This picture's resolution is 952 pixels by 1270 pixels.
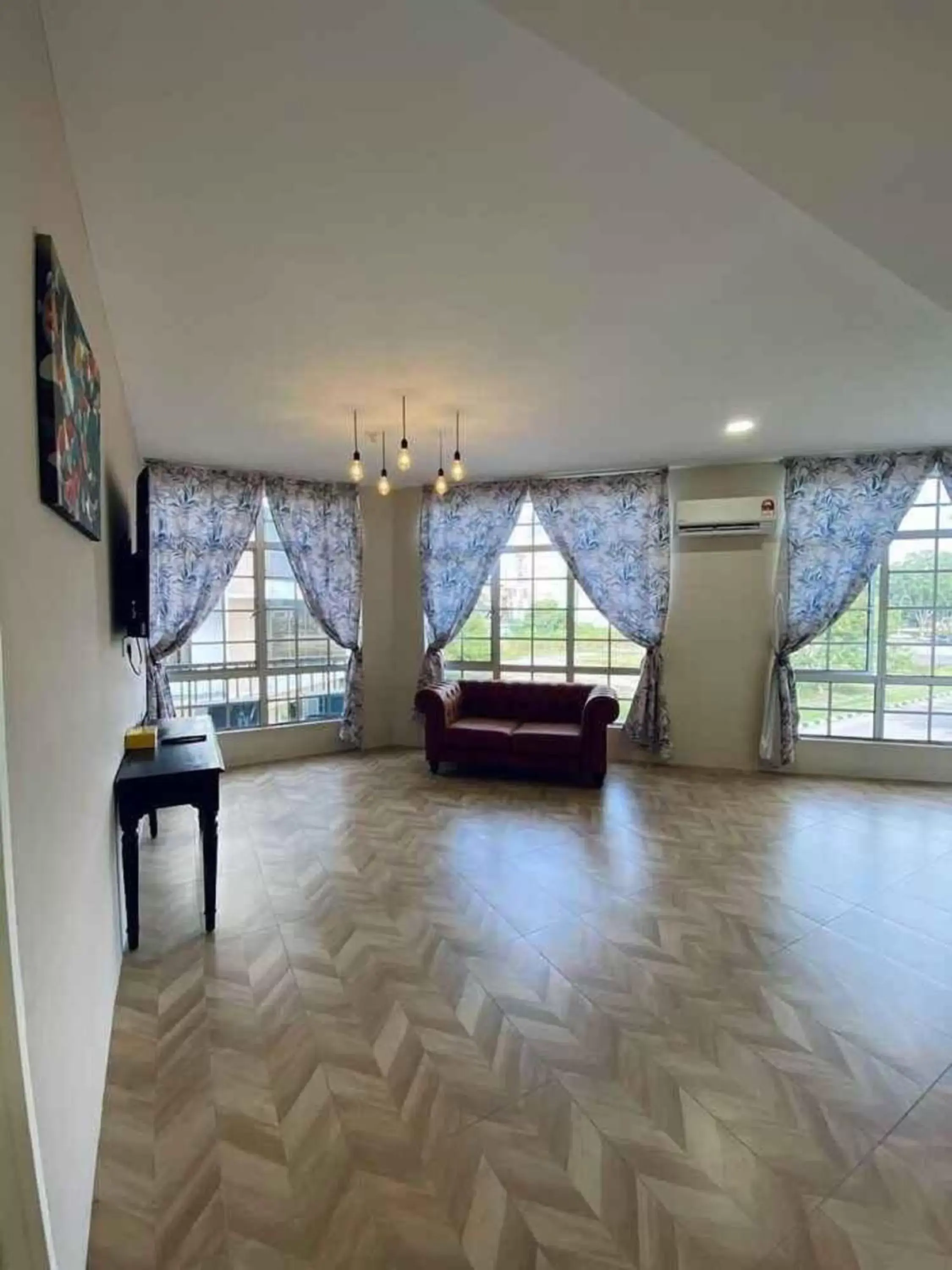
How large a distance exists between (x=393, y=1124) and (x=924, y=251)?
2831 mm

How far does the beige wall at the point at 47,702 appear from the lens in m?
1.07

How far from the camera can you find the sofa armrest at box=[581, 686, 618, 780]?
16.0 ft

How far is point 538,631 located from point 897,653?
311 centimetres

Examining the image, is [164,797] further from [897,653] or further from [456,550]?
[897,653]

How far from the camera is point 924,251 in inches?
63.6

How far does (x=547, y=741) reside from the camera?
16.3 ft

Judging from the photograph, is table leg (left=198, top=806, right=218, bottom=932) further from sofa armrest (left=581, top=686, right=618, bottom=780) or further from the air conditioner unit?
the air conditioner unit

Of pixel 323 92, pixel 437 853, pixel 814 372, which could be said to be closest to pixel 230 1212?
pixel 437 853

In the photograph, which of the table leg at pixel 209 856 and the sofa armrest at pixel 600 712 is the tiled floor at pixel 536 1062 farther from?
the sofa armrest at pixel 600 712

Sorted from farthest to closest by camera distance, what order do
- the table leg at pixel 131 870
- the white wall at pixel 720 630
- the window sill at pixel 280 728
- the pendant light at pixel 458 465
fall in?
the window sill at pixel 280 728, the white wall at pixel 720 630, the pendant light at pixel 458 465, the table leg at pixel 131 870

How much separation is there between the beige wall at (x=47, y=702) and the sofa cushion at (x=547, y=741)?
3481 millimetres

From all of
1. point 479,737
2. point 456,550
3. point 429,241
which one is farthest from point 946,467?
point 429,241

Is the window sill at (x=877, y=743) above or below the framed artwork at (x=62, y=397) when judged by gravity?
below

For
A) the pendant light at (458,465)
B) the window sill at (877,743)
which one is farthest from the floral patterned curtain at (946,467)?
the pendant light at (458,465)
